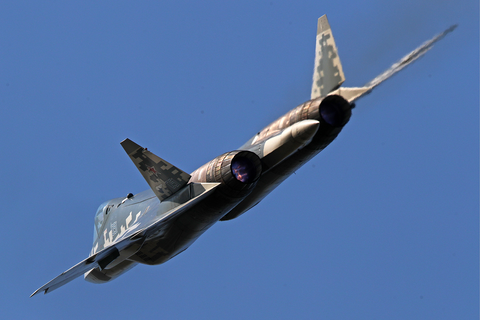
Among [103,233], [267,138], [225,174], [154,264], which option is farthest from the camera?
[103,233]

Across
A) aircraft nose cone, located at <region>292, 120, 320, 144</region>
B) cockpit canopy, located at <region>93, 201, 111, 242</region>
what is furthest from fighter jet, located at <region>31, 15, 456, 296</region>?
cockpit canopy, located at <region>93, 201, 111, 242</region>

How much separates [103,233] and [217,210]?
26.1 feet

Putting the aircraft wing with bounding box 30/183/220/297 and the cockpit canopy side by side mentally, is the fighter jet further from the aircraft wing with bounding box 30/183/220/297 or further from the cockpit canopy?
the cockpit canopy

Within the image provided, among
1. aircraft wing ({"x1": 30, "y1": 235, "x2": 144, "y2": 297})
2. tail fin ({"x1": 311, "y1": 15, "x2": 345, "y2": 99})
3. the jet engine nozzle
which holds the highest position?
tail fin ({"x1": 311, "y1": 15, "x2": 345, "y2": 99})

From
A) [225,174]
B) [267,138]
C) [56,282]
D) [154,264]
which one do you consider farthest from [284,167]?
[56,282]

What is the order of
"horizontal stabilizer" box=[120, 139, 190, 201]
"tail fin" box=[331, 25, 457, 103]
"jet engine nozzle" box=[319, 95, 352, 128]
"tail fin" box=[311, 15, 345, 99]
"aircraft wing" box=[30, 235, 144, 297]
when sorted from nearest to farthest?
"tail fin" box=[331, 25, 457, 103] → "jet engine nozzle" box=[319, 95, 352, 128] → "tail fin" box=[311, 15, 345, 99] → "horizontal stabilizer" box=[120, 139, 190, 201] → "aircraft wing" box=[30, 235, 144, 297]

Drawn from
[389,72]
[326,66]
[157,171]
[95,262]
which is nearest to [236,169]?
[157,171]

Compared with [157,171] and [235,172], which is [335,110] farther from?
[157,171]

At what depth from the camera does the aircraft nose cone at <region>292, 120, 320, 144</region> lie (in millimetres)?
16844

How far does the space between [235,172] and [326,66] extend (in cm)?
454

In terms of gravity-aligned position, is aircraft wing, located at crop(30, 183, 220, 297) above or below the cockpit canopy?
below

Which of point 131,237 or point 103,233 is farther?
point 103,233

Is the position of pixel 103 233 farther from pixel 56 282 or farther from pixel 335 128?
pixel 335 128

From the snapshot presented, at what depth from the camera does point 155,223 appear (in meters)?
18.2
